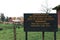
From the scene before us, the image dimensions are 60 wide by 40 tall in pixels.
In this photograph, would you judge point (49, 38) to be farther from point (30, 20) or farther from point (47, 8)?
point (47, 8)

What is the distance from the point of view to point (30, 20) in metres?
11.5

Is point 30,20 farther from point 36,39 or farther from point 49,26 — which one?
point 36,39

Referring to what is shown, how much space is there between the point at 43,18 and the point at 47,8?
131ft

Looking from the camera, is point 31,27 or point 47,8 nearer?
point 31,27

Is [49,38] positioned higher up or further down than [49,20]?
further down

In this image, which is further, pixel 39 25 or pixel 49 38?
pixel 49 38

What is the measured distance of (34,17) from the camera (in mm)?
11469

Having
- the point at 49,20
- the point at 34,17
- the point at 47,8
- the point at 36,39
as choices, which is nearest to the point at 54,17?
the point at 49,20

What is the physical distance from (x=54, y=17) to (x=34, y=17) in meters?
1.12

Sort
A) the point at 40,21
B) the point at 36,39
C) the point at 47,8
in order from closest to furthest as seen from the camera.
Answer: the point at 40,21, the point at 36,39, the point at 47,8

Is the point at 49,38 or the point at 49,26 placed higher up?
the point at 49,26

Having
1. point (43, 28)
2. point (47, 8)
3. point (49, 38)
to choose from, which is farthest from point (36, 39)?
point (47, 8)

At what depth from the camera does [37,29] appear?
37.7 feet

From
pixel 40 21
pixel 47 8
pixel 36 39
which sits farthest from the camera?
pixel 47 8
